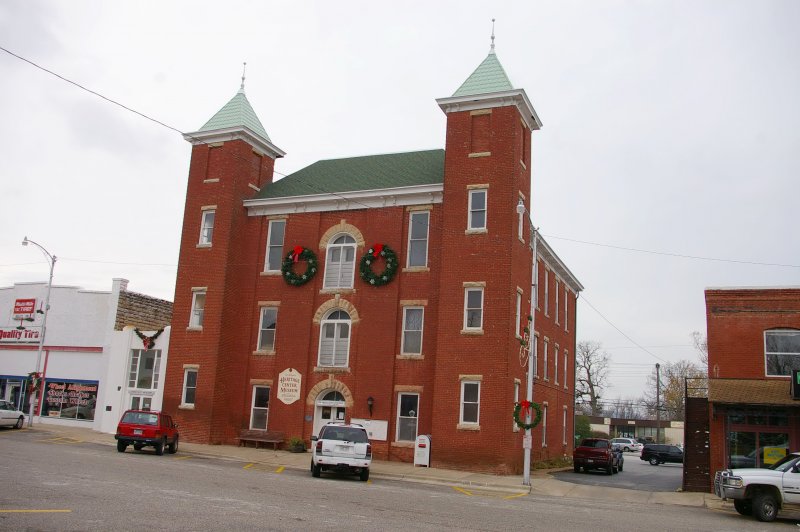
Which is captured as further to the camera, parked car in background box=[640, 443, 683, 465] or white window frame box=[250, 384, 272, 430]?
parked car in background box=[640, 443, 683, 465]

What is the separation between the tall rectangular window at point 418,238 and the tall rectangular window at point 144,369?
47.3ft

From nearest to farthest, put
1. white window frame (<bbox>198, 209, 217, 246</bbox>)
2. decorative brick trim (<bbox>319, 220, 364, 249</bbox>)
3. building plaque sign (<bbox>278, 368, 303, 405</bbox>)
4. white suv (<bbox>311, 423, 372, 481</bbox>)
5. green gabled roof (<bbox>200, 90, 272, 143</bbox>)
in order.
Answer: white suv (<bbox>311, 423, 372, 481</bbox>) → building plaque sign (<bbox>278, 368, 303, 405</bbox>) → decorative brick trim (<bbox>319, 220, 364, 249</bbox>) → white window frame (<bbox>198, 209, 217, 246</bbox>) → green gabled roof (<bbox>200, 90, 272, 143</bbox>)

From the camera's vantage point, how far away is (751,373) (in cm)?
2672

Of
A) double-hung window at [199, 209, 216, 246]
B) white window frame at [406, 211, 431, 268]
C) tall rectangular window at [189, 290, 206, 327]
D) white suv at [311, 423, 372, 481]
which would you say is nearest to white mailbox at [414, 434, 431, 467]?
white suv at [311, 423, 372, 481]

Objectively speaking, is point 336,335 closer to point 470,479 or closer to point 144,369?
point 470,479

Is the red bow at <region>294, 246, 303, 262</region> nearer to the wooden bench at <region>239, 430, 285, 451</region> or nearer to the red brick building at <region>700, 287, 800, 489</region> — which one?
the wooden bench at <region>239, 430, 285, 451</region>

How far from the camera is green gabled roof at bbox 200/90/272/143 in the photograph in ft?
119

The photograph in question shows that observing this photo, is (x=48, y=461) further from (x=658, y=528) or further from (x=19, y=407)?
(x=19, y=407)

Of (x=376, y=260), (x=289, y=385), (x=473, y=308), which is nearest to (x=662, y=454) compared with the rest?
(x=473, y=308)

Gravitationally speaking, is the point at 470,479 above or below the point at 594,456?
below

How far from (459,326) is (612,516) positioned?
1326cm

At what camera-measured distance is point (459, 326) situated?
29.2 m

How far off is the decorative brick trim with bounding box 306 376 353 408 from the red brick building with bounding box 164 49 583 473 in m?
0.06

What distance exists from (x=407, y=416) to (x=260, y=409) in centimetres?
755
